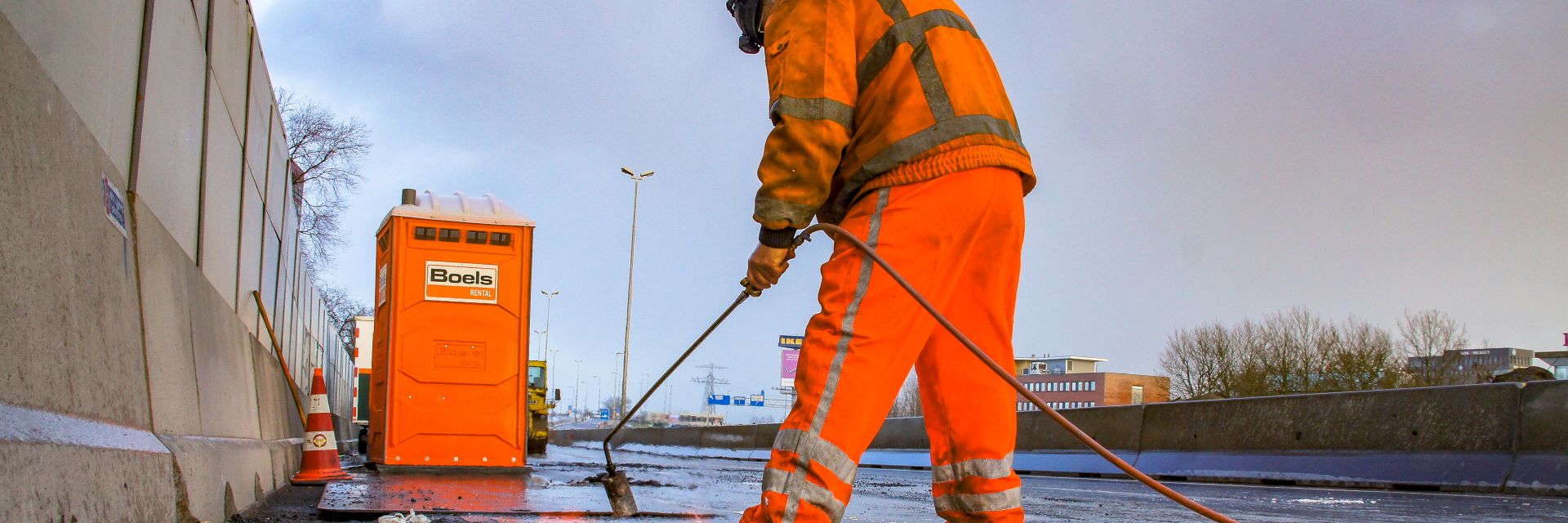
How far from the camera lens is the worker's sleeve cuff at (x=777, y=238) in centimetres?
309

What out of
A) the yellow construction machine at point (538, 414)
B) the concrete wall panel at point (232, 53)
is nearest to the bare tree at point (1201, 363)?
the yellow construction machine at point (538, 414)

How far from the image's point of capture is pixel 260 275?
9.04 metres

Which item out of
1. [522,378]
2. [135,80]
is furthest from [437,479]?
[135,80]

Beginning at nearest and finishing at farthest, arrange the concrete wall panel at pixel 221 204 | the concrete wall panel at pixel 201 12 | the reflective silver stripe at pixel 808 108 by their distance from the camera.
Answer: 1. the reflective silver stripe at pixel 808 108
2. the concrete wall panel at pixel 201 12
3. the concrete wall panel at pixel 221 204

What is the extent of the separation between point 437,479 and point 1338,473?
20.8 ft

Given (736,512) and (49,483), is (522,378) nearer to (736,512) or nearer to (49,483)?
(736,512)

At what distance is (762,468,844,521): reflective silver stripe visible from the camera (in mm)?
2783

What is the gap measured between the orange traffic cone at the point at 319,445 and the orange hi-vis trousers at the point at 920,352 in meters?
5.80

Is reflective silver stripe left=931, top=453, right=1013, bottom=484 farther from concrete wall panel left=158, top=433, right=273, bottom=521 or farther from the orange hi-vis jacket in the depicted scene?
concrete wall panel left=158, top=433, right=273, bottom=521

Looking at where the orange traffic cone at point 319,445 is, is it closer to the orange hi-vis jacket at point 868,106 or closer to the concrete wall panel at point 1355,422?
the orange hi-vis jacket at point 868,106

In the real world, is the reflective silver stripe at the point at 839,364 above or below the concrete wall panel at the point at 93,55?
below

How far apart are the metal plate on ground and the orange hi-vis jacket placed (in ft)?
8.02

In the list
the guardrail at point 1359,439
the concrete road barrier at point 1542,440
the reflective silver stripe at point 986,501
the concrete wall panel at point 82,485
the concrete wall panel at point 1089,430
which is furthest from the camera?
the concrete wall panel at point 1089,430

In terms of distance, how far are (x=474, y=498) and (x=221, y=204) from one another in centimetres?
220
